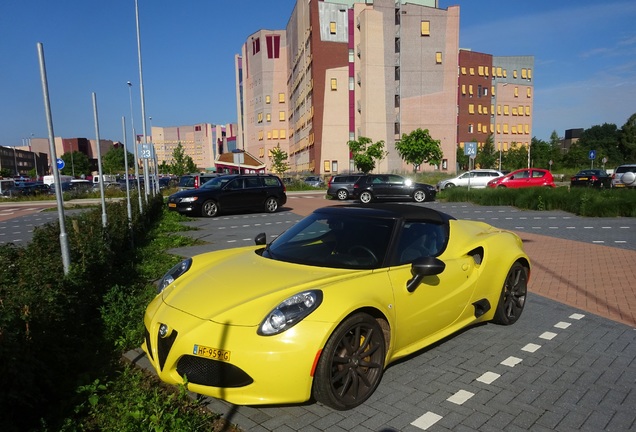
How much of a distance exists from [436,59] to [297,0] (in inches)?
1038

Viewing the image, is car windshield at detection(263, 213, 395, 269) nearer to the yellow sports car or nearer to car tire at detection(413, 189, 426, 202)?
the yellow sports car

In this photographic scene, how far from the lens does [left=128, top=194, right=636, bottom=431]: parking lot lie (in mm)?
2918

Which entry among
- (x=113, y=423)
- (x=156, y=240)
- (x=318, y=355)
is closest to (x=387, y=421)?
(x=318, y=355)

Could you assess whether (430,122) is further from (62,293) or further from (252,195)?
(62,293)

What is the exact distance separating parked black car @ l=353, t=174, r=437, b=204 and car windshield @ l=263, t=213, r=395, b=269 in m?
18.8

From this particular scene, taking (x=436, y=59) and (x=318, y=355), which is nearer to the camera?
(x=318, y=355)

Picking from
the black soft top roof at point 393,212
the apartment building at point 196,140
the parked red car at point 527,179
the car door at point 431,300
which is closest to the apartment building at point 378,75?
the parked red car at point 527,179

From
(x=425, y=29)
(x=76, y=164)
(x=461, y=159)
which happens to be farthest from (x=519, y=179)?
(x=76, y=164)

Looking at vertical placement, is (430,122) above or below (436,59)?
below

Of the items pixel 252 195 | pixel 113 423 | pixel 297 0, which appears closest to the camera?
pixel 113 423

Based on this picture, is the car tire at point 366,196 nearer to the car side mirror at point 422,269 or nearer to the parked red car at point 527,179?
the parked red car at point 527,179

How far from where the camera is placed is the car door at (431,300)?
344 cm

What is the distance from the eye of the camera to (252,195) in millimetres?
17859

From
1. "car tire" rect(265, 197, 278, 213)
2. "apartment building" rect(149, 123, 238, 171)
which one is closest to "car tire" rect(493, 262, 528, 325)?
"car tire" rect(265, 197, 278, 213)
